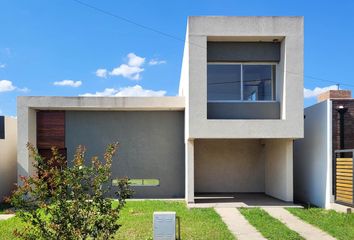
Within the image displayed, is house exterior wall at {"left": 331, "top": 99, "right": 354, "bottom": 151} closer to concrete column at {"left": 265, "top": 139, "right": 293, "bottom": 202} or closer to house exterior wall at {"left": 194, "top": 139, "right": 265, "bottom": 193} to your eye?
concrete column at {"left": 265, "top": 139, "right": 293, "bottom": 202}

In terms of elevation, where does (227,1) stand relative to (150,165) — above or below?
A: above

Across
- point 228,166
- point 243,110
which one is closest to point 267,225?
point 243,110

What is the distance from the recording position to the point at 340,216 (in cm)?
1105

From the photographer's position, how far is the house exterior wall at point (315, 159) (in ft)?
41.2

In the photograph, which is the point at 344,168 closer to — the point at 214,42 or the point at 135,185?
the point at 214,42

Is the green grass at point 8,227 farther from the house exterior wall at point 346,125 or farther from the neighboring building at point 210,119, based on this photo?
the house exterior wall at point 346,125

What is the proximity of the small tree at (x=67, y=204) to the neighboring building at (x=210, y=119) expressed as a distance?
768 cm

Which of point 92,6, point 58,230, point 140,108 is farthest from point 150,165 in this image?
point 58,230

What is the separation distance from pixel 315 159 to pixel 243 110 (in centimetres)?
339

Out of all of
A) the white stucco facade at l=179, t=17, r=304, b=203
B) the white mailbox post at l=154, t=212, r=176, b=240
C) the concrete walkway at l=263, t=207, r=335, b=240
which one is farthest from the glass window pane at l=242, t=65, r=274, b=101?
the white mailbox post at l=154, t=212, r=176, b=240

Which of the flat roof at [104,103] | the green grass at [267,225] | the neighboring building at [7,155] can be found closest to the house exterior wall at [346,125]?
the green grass at [267,225]

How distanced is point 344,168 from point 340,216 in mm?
1637

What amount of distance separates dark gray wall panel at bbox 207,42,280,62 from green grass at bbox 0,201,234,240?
5657 millimetres

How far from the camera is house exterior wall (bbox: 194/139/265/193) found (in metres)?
17.0
